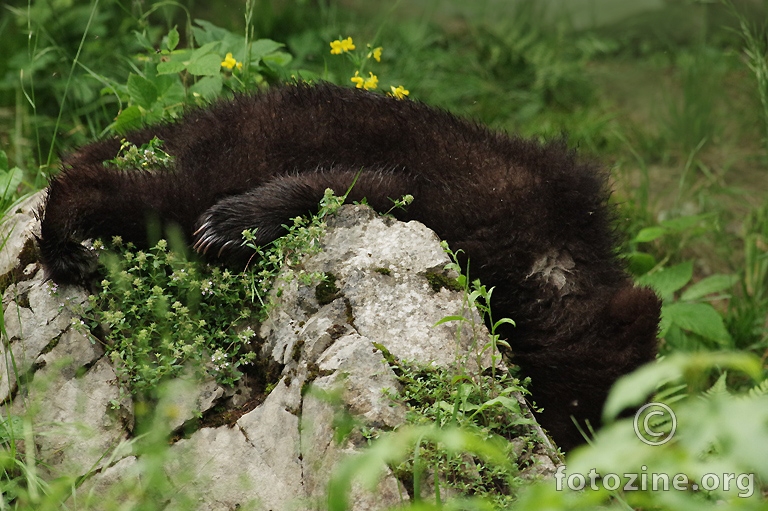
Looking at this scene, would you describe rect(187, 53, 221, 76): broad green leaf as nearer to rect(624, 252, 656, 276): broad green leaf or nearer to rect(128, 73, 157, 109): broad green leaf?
rect(128, 73, 157, 109): broad green leaf

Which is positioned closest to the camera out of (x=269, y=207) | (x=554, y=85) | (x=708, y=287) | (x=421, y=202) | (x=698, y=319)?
(x=269, y=207)

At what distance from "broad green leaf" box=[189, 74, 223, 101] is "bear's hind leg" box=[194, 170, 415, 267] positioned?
1.09m

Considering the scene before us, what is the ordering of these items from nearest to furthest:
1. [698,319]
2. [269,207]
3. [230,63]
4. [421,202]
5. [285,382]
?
[285,382] → [269,207] → [421,202] → [230,63] → [698,319]

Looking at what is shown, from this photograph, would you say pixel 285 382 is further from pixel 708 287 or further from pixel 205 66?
pixel 708 287

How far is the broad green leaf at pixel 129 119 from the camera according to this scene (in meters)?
4.13

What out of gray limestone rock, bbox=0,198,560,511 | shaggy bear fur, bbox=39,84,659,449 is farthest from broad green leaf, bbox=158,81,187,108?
gray limestone rock, bbox=0,198,560,511

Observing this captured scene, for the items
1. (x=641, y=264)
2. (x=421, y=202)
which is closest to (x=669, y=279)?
(x=641, y=264)

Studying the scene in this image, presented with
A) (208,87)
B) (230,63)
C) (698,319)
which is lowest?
(698,319)

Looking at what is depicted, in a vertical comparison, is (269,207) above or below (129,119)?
above

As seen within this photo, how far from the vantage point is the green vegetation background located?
4.62 m

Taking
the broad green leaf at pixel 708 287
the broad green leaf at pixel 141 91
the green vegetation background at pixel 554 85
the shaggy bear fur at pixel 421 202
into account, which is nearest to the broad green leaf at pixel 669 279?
the green vegetation background at pixel 554 85

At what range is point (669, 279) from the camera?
486 cm

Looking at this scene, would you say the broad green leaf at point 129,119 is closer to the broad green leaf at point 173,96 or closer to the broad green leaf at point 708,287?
the broad green leaf at point 173,96

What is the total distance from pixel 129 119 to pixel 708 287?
334cm
